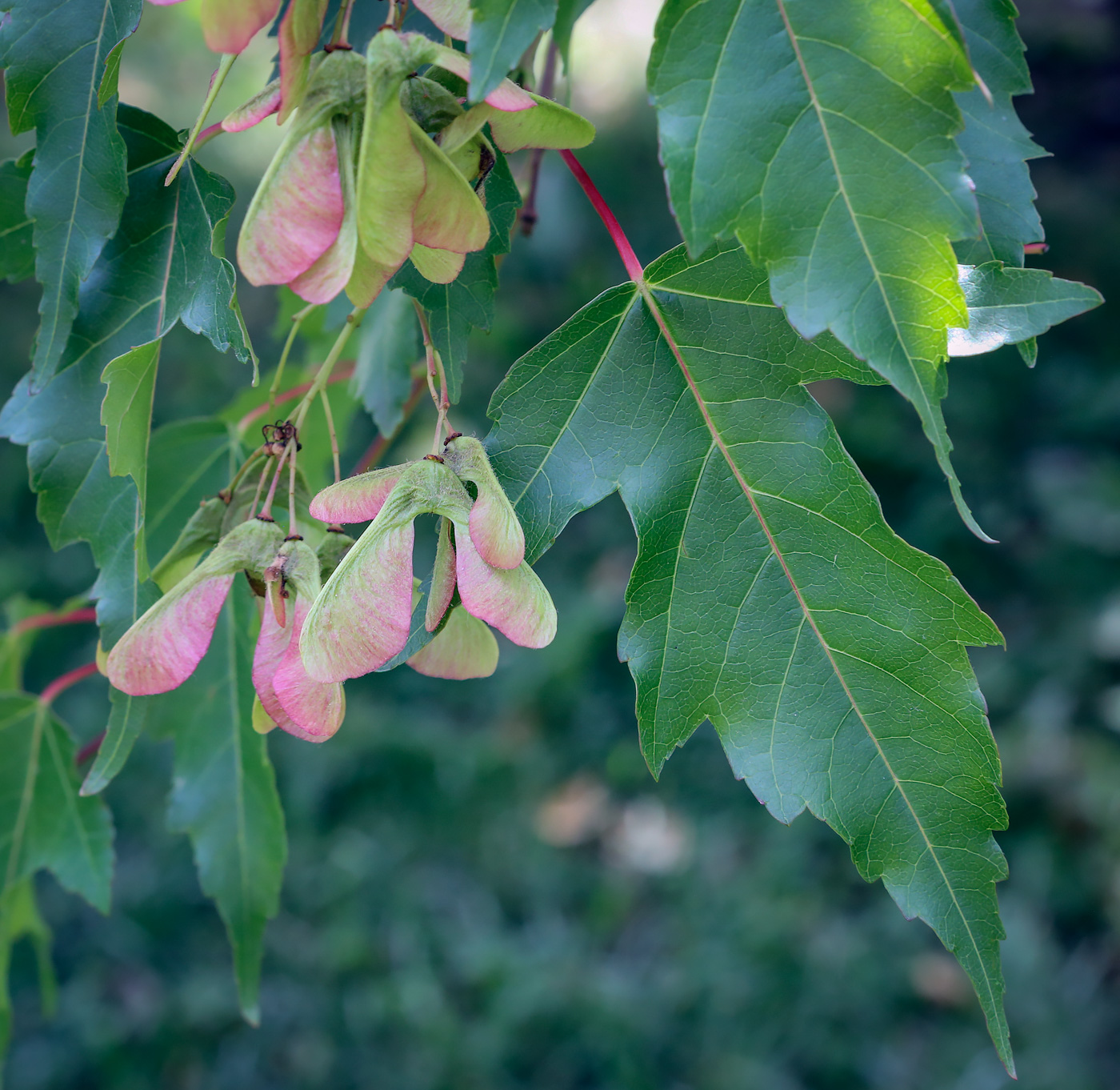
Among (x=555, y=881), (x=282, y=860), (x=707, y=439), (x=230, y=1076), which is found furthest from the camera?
(x=555, y=881)

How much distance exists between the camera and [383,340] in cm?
104

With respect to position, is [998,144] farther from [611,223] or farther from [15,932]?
[15,932]

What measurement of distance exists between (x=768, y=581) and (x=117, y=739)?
46 centimetres

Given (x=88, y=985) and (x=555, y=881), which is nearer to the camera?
(x=88, y=985)

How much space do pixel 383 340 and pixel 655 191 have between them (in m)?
3.39

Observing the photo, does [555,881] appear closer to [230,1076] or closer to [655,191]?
[230,1076]

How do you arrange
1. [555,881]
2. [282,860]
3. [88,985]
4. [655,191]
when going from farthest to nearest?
1. [655,191]
2. [555,881]
3. [88,985]
4. [282,860]

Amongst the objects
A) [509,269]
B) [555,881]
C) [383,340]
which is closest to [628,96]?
[509,269]

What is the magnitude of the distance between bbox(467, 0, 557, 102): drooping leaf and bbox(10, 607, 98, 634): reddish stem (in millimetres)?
719

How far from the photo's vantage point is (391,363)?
1.02m

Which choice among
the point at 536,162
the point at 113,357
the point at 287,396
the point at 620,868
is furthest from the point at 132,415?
the point at 620,868

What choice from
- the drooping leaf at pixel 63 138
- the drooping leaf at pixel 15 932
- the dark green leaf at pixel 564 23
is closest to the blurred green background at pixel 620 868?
the drooping leaf at pixel 15 932

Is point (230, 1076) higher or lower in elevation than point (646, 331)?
lower

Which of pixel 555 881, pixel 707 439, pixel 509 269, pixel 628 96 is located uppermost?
pixel 707 439
